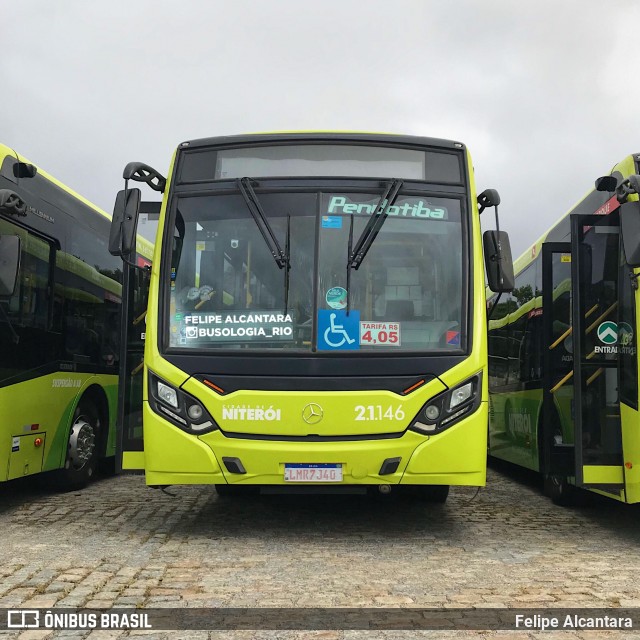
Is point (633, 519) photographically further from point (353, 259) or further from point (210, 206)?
point (210, 206)

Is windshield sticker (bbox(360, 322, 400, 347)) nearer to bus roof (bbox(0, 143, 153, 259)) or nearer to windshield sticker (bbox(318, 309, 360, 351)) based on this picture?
windshield sticker (bbox(318, 309, 360, 351))

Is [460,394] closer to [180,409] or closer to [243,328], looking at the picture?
[243,328]

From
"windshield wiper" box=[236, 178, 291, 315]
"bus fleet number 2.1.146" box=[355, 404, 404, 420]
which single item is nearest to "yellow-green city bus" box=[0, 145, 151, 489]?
"windshield wiper" box=[236, 178, 291, 315]

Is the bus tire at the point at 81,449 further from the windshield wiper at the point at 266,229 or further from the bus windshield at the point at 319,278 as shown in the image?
the windshield wiper at the point at 266,229

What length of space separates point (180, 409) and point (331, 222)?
80.0 inches

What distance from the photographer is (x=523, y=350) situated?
1126 cm

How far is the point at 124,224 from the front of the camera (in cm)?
743

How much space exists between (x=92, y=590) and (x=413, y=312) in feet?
11.2

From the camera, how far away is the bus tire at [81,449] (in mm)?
10281

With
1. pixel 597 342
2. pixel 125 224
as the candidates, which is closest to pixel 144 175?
pixel 125 224

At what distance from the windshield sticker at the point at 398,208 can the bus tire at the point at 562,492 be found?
3.52 m

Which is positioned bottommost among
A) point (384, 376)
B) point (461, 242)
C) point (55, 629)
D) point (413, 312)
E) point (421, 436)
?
point (55, 629)

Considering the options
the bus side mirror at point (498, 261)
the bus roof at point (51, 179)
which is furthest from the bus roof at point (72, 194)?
the bus side mirror at point (498, 261)

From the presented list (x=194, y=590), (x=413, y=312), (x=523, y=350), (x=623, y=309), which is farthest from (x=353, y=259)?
(x=523, y=350)
